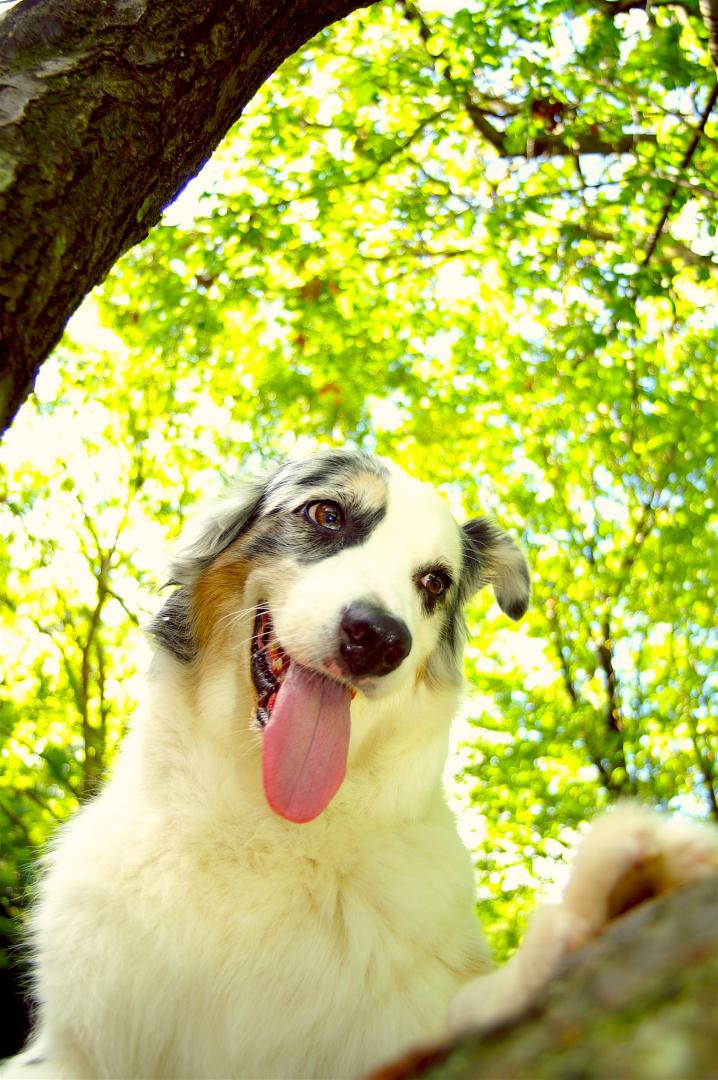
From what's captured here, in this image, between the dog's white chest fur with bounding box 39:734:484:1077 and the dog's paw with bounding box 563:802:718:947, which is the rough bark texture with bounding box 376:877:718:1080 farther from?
the dog's white chest fur with bounding box 39:734:484:1077

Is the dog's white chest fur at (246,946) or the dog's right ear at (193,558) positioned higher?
the dog's right ear at (193,558)

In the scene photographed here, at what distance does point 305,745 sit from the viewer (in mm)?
2939

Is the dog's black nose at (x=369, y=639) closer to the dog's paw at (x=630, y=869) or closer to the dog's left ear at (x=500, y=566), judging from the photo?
the dog's left ear at (x=500, y=566)

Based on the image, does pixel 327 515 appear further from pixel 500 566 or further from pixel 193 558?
pixel 500 566

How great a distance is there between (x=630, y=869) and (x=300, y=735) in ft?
5.07

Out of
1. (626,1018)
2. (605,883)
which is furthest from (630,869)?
(626,1018)

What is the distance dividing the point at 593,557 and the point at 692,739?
227 centimetres

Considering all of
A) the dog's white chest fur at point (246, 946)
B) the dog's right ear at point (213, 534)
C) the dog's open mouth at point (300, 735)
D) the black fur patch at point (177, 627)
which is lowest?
the dog's white chest fur at point (246, 946)

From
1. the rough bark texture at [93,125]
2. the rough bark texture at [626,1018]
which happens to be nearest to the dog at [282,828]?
the rough bark texture at [626,1018]

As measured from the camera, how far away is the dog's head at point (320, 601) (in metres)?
2.90

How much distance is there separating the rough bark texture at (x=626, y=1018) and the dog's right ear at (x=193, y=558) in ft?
7.84

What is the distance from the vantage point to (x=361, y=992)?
255 centimetres

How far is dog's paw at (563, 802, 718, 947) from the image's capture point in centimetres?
149

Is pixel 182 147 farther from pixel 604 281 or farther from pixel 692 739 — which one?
pixel 692 739
